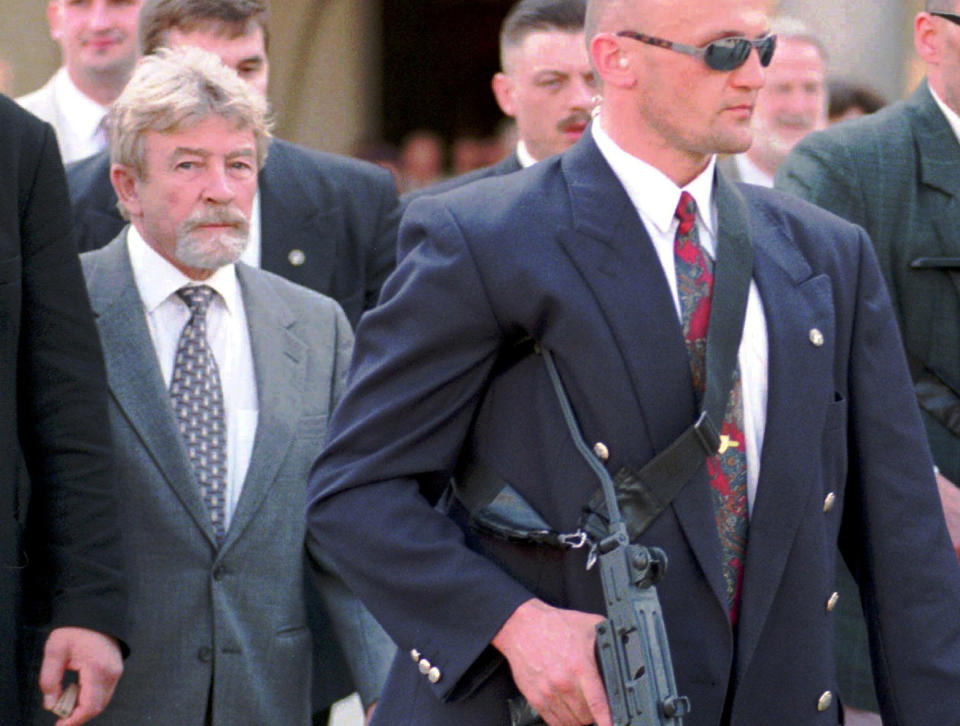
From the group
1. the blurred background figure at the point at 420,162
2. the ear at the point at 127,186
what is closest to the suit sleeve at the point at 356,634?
the ear at the point at 127,186

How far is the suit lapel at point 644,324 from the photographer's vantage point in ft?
9.47

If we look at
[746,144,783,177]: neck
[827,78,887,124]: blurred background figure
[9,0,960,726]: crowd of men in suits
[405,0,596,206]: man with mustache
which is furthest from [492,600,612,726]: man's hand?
[827,78,887,124]: blurred background figure

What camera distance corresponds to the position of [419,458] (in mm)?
2957

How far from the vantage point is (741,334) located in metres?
2.96

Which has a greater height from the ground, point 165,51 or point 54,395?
point 165,51

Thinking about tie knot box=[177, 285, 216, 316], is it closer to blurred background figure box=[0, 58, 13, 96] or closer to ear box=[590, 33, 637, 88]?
ear box=[590, 33, 637, 88]

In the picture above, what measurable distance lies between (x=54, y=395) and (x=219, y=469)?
49cm

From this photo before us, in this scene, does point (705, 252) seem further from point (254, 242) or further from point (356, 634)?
point (254, 242)

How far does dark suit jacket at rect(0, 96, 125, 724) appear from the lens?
3.52 meters

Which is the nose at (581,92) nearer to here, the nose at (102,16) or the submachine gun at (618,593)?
the nose at (102,16)

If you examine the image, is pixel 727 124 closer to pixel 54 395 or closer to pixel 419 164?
pixel 54 395

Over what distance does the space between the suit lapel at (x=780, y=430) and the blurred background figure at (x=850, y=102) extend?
203 inches

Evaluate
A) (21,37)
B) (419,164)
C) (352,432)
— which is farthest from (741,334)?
(419,164)

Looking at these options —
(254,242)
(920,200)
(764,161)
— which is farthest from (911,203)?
(764,161)
